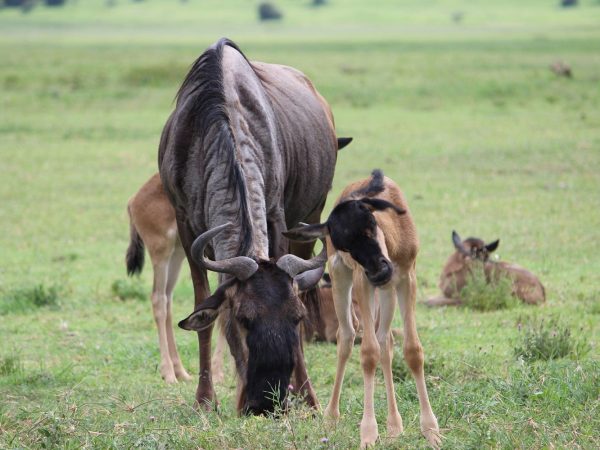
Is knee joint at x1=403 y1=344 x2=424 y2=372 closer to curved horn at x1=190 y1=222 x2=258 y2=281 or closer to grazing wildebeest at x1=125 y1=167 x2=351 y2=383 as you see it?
curved horn at x1=190 y1=222 x2=258 y2=281

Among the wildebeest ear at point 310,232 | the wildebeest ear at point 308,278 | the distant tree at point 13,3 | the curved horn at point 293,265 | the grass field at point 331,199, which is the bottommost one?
the distant tree at point 13,3

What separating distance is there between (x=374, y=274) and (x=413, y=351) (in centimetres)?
58

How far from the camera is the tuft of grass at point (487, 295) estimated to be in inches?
357

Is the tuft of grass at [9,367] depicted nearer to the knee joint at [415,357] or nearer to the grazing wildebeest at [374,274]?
the grazing wildebeest at [374,274]

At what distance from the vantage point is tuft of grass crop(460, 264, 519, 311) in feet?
29.7

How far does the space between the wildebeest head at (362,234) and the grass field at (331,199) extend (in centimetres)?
79

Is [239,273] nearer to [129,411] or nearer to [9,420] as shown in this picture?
[129,411]

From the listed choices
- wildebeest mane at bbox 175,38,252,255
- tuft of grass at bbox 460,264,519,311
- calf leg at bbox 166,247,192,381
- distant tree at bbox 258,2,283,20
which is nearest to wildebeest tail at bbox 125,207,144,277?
calf leg at bbox 166,247,192,381

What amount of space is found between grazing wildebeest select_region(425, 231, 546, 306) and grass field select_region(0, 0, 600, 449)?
0.59 feet

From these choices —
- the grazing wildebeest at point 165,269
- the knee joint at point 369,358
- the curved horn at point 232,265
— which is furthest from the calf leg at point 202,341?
the knee joint at point 369,358

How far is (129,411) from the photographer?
19.5 feet

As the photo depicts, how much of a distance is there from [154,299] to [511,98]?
17.8 metres

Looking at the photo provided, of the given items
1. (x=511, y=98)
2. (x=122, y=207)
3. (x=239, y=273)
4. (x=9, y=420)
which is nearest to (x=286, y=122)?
(x=239, y=273)

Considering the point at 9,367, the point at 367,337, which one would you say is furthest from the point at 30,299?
the point at 367,337
